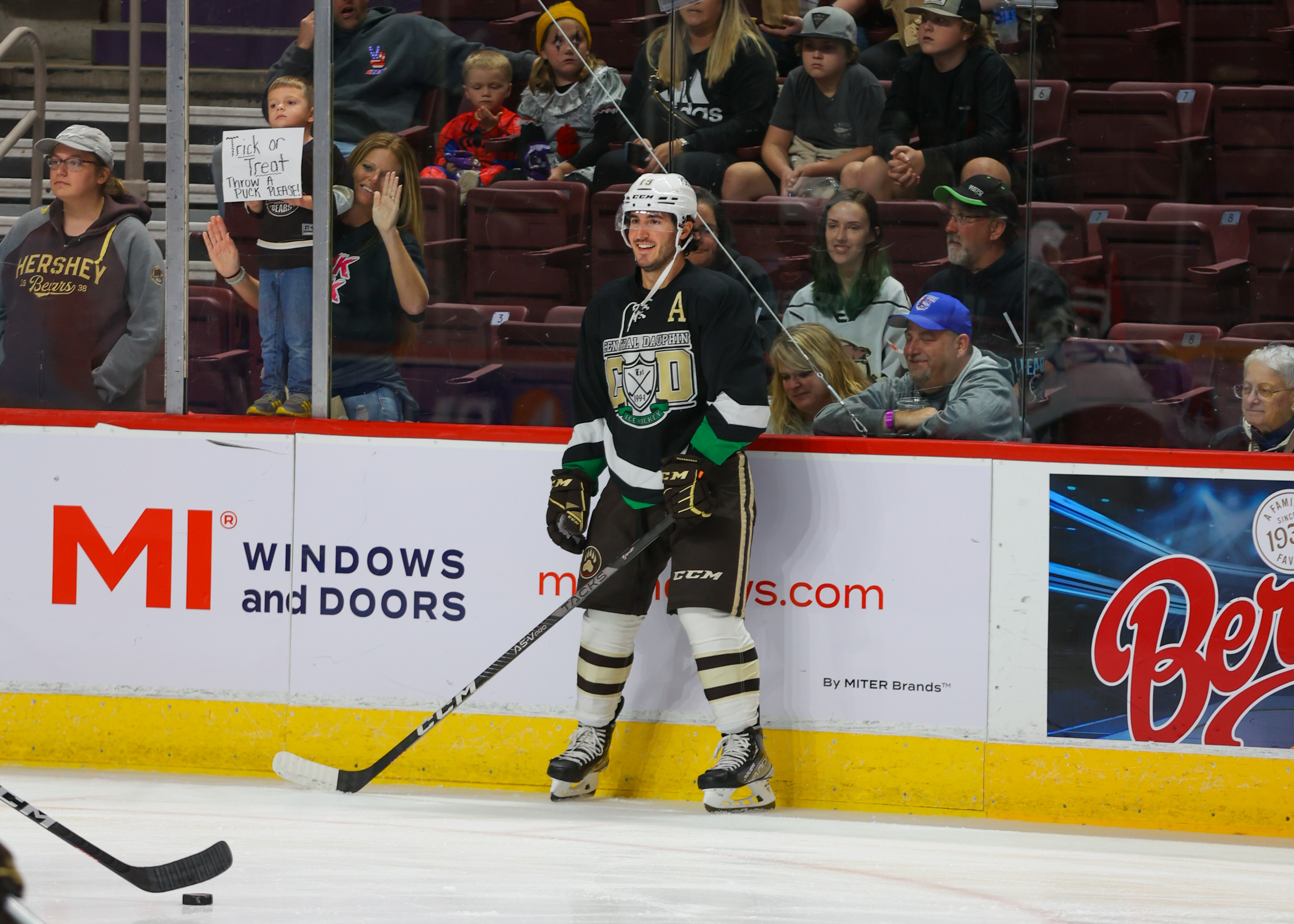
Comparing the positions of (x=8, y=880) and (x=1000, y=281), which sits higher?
(x=1000, y=281)

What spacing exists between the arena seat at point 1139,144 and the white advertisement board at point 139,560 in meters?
1.97

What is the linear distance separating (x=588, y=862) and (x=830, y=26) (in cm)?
206

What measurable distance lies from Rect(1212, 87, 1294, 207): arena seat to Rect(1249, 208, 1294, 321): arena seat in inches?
2.8

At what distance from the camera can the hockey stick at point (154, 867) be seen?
2381 mm

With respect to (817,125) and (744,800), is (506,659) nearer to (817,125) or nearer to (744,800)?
(744,800)

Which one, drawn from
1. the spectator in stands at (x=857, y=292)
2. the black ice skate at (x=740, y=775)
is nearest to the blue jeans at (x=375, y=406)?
the spectator in stands at (x=857, y=292)

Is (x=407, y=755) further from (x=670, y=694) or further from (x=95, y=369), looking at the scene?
(x=95, y=369)

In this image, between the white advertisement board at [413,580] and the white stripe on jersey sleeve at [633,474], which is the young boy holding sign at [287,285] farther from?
the white stripe on jersey sleeve at [633,474]

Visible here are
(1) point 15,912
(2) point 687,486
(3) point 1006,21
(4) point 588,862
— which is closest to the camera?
(1) point 15,912

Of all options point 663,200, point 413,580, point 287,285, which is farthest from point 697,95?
point 413,580

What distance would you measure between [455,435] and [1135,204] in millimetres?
1641

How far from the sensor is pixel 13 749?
3646mm

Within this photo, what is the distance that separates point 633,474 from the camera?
11.0 feet

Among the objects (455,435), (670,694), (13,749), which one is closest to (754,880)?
(670,694)
